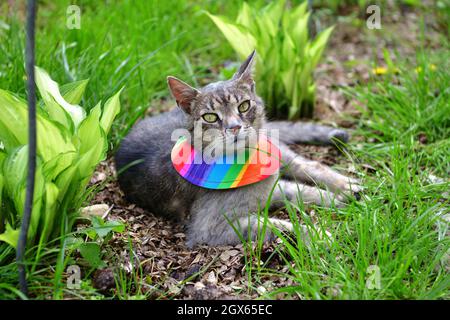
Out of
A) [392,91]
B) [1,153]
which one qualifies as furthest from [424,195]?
[1,153]

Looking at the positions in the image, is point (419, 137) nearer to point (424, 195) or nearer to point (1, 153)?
point (424, 195)

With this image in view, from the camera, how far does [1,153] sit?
2.47 metres

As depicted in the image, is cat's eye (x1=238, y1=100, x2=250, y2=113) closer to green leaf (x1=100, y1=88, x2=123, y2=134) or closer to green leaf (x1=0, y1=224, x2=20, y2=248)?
green leaf (x1=100, y1=88, x2=123, y2=134)

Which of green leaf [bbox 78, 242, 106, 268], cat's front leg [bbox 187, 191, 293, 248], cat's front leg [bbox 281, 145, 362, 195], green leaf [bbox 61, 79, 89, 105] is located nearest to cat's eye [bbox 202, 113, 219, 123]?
cat's front leg [bbox 187, 191, 293, 248]

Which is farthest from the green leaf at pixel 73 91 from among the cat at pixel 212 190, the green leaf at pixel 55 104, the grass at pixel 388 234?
the grass at pixel 388 234

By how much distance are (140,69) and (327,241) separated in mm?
2014

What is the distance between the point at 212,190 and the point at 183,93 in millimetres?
581

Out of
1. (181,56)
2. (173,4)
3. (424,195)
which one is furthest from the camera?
(173,4)

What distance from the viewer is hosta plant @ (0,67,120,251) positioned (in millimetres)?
2352

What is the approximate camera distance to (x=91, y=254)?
2.54 meters

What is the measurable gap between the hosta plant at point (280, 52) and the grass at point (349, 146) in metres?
0.43

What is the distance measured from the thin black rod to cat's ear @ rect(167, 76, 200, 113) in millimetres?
1080

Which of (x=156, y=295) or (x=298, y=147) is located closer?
(x=156, y=295)

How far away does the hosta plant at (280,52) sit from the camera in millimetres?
4016
